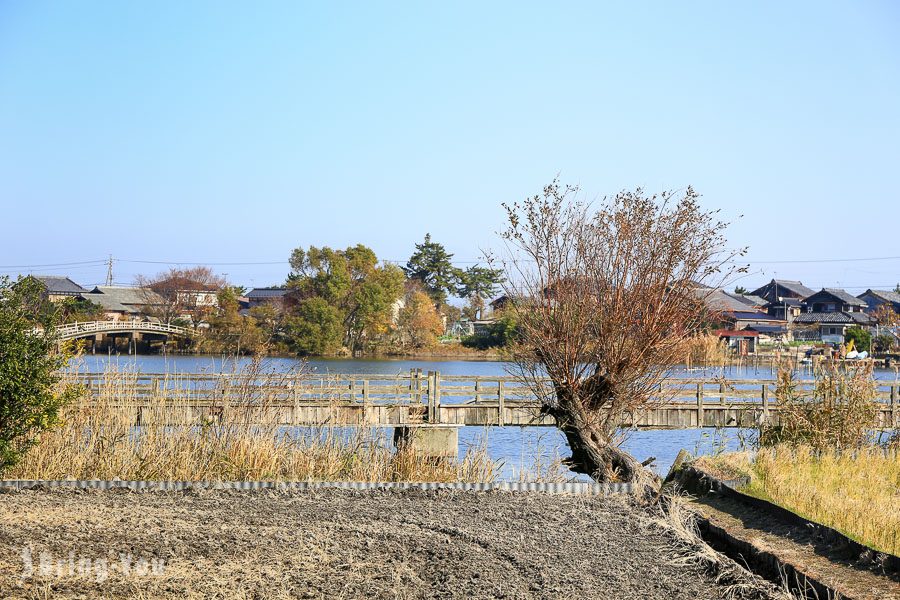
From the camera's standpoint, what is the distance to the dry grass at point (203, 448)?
9078 mm

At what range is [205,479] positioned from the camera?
29.8 feet

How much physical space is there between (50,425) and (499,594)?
5.10 metres

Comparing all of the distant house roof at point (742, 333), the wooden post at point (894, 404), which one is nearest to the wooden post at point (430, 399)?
the wooden post at point (894, 404)

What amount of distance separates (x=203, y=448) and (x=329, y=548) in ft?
11.8

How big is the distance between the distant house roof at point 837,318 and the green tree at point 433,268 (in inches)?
1129

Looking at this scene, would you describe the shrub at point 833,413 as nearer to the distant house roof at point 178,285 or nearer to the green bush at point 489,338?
the green bush at point 489,338

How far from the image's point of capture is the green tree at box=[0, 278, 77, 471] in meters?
7.92

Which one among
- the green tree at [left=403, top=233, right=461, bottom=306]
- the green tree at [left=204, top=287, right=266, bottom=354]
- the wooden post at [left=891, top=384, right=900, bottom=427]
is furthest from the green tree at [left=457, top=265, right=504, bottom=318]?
the wooden post at [left=891, top=384, right=900, bottom=427]

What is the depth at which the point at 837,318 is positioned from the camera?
68.4 metres

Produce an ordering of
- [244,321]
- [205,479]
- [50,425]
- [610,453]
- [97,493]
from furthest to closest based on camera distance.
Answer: [244,321] → [610,453] → [205,479] → [50,425] → [97,493]

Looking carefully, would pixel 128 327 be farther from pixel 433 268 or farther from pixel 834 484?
pixel 834 484

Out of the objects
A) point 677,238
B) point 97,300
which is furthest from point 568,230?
point 97,300

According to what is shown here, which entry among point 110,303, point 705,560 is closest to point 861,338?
point 110,303

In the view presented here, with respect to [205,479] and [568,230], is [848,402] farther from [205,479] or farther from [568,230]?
[205,479]
